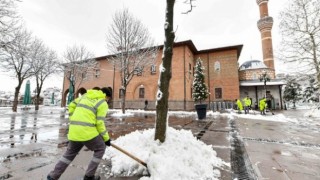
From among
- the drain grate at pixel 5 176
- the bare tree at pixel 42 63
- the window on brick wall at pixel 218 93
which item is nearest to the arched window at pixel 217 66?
the window on brick wall at pixel 218 93

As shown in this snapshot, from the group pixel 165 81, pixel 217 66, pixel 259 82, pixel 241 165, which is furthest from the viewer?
pixel 259 82

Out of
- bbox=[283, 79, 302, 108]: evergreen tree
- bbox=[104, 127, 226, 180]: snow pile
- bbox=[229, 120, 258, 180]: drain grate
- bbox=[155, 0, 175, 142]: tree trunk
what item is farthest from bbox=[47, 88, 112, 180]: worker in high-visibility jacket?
bbox=[283, 79, 302, 108]: evergreen tree

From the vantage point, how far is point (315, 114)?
1884 cm

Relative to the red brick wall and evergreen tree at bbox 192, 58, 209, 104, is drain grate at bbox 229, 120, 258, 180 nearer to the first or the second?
the red brick wall

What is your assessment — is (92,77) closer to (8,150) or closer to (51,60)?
(51,60)

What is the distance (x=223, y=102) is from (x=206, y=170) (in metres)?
25.5

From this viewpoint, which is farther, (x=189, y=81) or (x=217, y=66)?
(x=217, y=66)

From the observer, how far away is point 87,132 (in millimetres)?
2654

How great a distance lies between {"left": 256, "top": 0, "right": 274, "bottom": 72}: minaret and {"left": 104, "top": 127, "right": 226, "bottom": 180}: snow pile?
1724 inches

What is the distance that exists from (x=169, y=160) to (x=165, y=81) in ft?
5.93

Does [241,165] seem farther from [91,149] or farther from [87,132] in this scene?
[87,132]

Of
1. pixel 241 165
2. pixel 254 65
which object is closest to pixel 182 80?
pixel 241 165

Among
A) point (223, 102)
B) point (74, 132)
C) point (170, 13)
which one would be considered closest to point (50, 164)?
point (74, 132)

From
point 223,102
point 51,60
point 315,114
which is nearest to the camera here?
point 315,114
